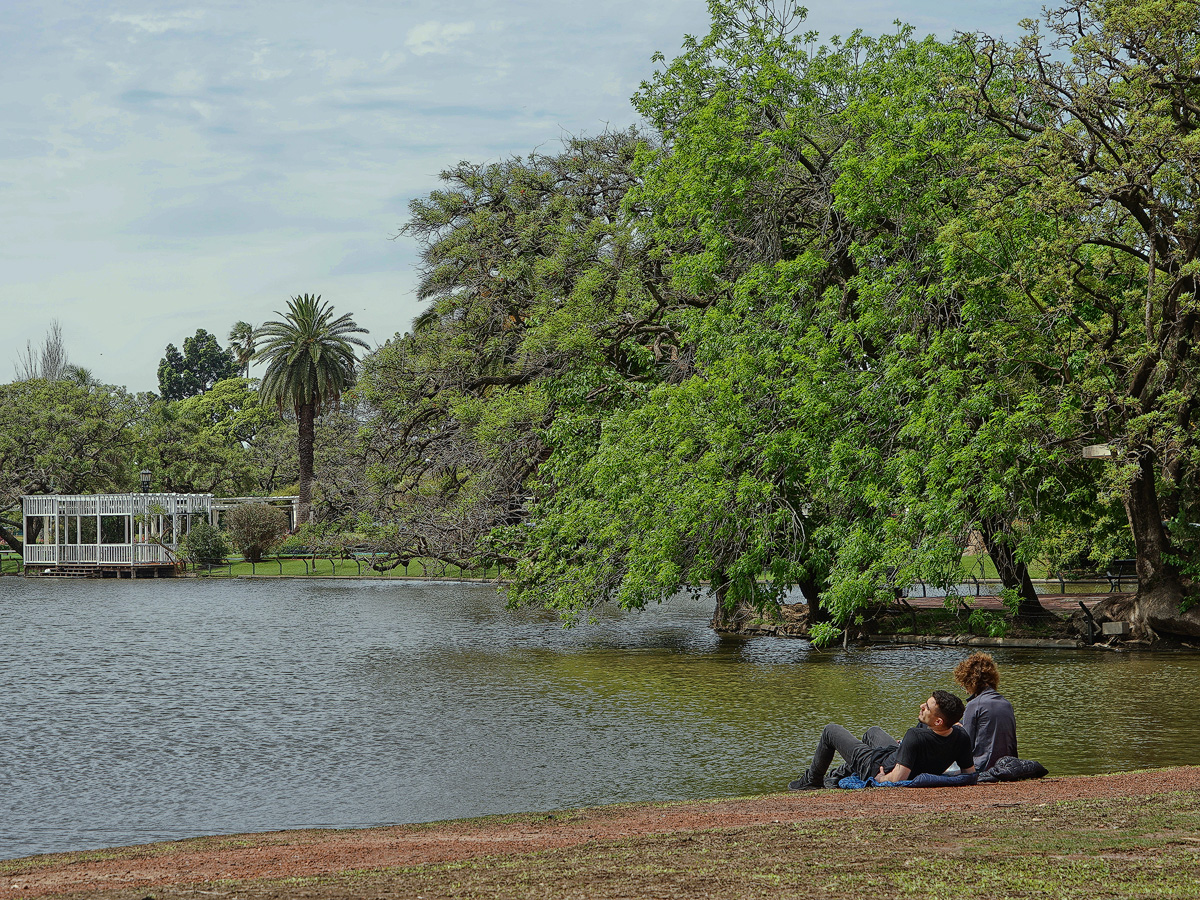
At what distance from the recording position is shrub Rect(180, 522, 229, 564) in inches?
1969

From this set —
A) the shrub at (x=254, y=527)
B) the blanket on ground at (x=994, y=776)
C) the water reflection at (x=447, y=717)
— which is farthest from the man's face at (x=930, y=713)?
the shrub at (x=254, y=527)

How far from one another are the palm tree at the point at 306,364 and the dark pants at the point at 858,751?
4744 centimetres

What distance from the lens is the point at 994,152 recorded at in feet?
60.4

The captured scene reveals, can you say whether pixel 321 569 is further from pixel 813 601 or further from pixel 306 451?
pixel 813 601

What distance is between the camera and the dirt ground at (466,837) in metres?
5.94

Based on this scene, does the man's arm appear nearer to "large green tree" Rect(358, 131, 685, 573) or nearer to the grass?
the grass

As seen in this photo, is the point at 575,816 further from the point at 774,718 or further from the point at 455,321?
the point at 455,321

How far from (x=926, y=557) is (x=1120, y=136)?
7.20 metres

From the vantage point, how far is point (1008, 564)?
1967cm

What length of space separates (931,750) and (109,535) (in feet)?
166

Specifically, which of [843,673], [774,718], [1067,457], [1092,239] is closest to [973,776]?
[774,718]

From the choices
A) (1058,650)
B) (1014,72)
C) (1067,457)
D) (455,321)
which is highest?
(1014,72)

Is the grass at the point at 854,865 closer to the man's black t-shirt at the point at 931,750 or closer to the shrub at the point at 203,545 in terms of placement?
the man's black t-shirt at the point at 931,750

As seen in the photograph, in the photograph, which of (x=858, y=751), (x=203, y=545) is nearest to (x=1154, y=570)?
(x=858, y=751)
